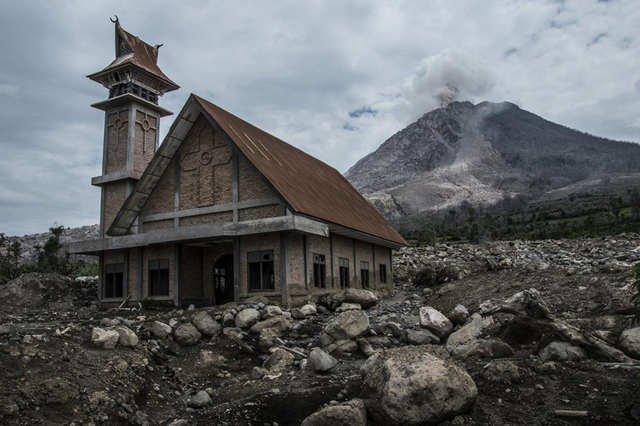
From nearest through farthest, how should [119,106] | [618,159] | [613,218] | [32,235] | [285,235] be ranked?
[285,235], [119,106], [613,218], [32,235], [618,159]

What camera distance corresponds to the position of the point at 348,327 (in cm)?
1216

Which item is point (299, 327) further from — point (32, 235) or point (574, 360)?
point (32, 235)

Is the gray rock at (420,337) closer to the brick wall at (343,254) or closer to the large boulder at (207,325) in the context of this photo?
the large boulder at (207,325)

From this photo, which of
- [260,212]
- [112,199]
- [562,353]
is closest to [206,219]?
[260,212]

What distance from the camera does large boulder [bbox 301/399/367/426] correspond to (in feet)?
23.0

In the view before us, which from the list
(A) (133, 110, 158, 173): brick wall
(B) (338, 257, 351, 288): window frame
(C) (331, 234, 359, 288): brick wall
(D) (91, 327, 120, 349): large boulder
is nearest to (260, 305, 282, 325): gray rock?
(D) (91, 327, 120, 349): large boulder

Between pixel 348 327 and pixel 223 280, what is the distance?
10415mm

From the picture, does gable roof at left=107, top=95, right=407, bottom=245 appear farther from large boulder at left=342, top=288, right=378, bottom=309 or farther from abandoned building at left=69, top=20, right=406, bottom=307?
large boulder at left=342, top=288, right=378, bottom=309

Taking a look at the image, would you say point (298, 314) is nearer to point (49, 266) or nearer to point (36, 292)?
point (36, 292)

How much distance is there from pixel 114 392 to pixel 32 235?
69040 millimetres

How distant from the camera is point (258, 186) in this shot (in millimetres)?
17750

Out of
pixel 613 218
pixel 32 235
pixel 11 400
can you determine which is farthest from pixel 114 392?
pixel 32 235

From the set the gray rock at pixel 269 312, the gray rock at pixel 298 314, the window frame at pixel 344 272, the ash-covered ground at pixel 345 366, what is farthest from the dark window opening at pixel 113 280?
the gray rock at pixel 269 312

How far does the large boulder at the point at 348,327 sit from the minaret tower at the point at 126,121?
15.5 m
